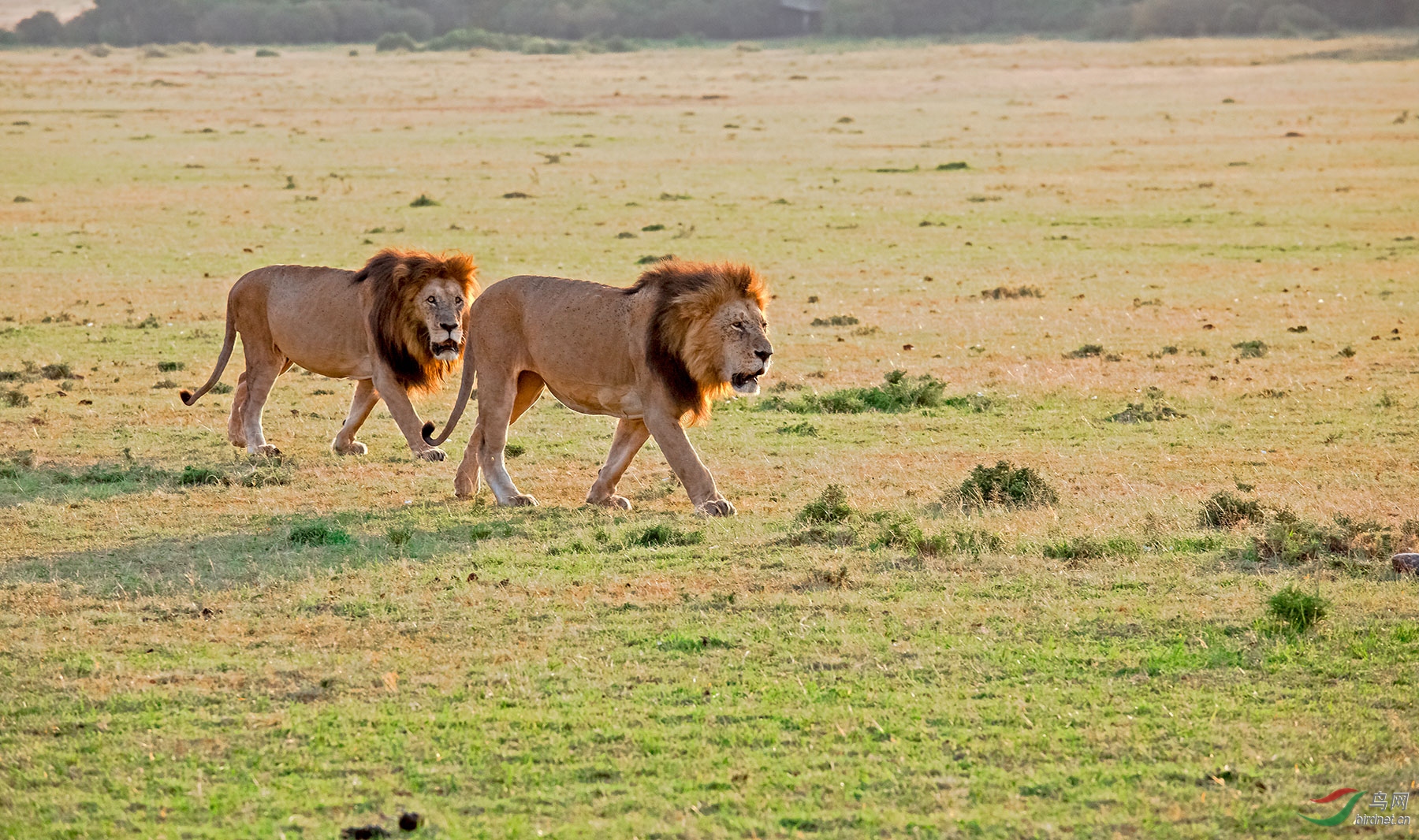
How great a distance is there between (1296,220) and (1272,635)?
1950cm

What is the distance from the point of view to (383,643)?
634cm

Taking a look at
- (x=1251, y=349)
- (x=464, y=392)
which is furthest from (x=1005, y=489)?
(x=1251, y=349)

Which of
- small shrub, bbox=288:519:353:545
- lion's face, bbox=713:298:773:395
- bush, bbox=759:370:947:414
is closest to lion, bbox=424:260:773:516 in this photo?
lion's face, bbox=713:298:773:395

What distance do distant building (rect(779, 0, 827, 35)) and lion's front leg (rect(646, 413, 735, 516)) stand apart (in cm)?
10507

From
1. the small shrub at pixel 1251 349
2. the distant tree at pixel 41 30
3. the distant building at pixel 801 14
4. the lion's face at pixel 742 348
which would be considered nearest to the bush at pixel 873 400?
the small shrub at pixel 1251 349

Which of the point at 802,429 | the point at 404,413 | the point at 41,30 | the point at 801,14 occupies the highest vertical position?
the point at 801,14

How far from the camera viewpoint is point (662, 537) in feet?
26.2

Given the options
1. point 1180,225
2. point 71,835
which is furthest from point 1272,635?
point 1180,225

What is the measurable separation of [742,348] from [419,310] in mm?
2590

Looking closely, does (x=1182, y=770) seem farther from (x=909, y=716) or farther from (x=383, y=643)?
(x=383, y=643)

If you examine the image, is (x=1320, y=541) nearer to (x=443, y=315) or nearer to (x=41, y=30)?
(x=443, y=315)

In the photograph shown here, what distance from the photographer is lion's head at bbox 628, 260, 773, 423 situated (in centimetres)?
845

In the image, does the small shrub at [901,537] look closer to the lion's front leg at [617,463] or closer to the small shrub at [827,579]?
the small shrub at [827,579]

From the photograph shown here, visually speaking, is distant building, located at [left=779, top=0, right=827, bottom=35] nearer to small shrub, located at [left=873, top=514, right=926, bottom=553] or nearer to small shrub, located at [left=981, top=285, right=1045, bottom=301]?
small shrub, located at [left=981, top=285, right=1045, bottom=301]
